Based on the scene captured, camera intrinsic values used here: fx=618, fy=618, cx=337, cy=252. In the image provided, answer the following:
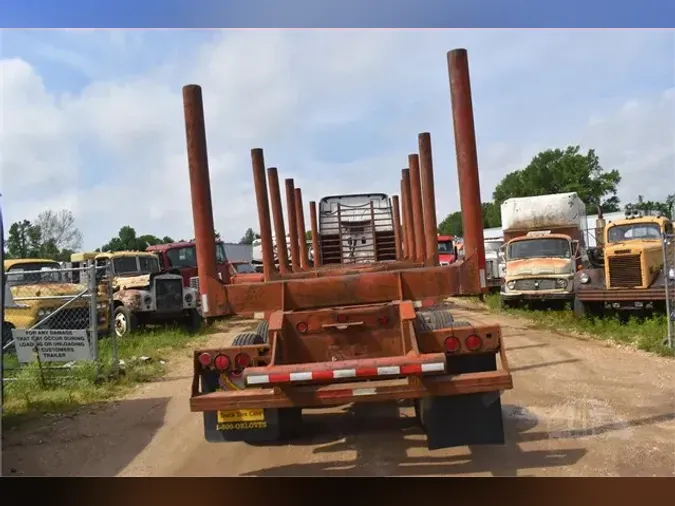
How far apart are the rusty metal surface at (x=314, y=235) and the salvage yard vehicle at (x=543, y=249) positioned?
572cm

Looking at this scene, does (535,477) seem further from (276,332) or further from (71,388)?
(71,388)

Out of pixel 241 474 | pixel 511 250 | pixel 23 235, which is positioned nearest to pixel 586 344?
pixel 511 250

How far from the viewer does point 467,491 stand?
3947 mm

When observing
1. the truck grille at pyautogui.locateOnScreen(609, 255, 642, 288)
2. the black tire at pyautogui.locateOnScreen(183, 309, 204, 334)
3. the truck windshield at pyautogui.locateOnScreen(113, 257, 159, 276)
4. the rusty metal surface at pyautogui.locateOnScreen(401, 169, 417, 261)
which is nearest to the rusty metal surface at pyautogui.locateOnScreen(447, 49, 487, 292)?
the rusty metal surface at pyautogui.locateOnScreen(401, 169, 417, 261)

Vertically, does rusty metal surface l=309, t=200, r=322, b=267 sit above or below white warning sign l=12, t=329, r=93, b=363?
above

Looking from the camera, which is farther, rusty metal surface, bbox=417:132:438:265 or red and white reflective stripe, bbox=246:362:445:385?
rusty metal surface, bbox=417:132:438:265

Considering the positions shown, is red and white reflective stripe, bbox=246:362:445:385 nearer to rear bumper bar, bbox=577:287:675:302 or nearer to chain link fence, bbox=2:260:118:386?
chain link fence, bbox=2:260:118:386

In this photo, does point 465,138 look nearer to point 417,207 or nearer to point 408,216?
point 417,207

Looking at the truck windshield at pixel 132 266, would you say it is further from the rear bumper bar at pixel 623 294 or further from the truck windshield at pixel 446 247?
the truck windshield at pixel 446 247

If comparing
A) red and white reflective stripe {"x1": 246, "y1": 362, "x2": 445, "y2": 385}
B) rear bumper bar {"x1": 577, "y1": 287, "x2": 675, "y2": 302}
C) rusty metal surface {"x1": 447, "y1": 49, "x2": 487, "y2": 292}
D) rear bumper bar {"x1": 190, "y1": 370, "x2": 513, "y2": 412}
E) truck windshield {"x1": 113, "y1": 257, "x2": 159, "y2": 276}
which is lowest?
rear bumper bar {"x1": 577, "y1": 287, "x2": 675, "y2": 302}

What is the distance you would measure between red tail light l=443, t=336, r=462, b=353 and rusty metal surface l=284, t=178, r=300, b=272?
574cm

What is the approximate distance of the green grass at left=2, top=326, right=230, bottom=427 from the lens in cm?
763

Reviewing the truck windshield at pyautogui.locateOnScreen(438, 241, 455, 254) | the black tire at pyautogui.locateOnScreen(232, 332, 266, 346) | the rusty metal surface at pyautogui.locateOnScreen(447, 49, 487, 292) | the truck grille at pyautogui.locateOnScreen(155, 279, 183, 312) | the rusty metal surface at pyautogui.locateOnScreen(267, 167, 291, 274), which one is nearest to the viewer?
the rusty metal surface at pyautogui.locateOnScreen(447, 49, 487, 292)

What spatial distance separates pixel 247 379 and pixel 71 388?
5.02 m
